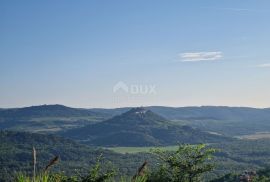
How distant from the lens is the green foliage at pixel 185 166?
122 feet

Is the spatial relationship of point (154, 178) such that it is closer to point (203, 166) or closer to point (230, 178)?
point (203, 166)

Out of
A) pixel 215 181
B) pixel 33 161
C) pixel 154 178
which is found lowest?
pixel 215 181

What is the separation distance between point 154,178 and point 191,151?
4.02 m

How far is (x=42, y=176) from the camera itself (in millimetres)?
11125

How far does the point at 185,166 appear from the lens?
37.8 meters

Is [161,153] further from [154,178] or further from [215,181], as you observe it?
[215,181]

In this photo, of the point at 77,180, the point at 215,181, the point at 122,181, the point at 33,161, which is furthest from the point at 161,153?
the point at 215,181

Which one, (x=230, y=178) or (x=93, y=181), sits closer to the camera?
(x=93, y=181)

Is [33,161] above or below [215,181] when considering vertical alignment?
above

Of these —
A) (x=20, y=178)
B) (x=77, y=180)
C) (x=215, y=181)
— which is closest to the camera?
(x=20, y=178)

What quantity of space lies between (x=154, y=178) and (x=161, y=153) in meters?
3.75

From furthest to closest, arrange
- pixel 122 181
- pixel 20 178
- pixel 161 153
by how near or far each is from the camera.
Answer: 1. pixel 161 153
2. pixel 122 181
3. pixel 20 178

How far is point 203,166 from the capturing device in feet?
124

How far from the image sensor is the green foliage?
3728 cm
